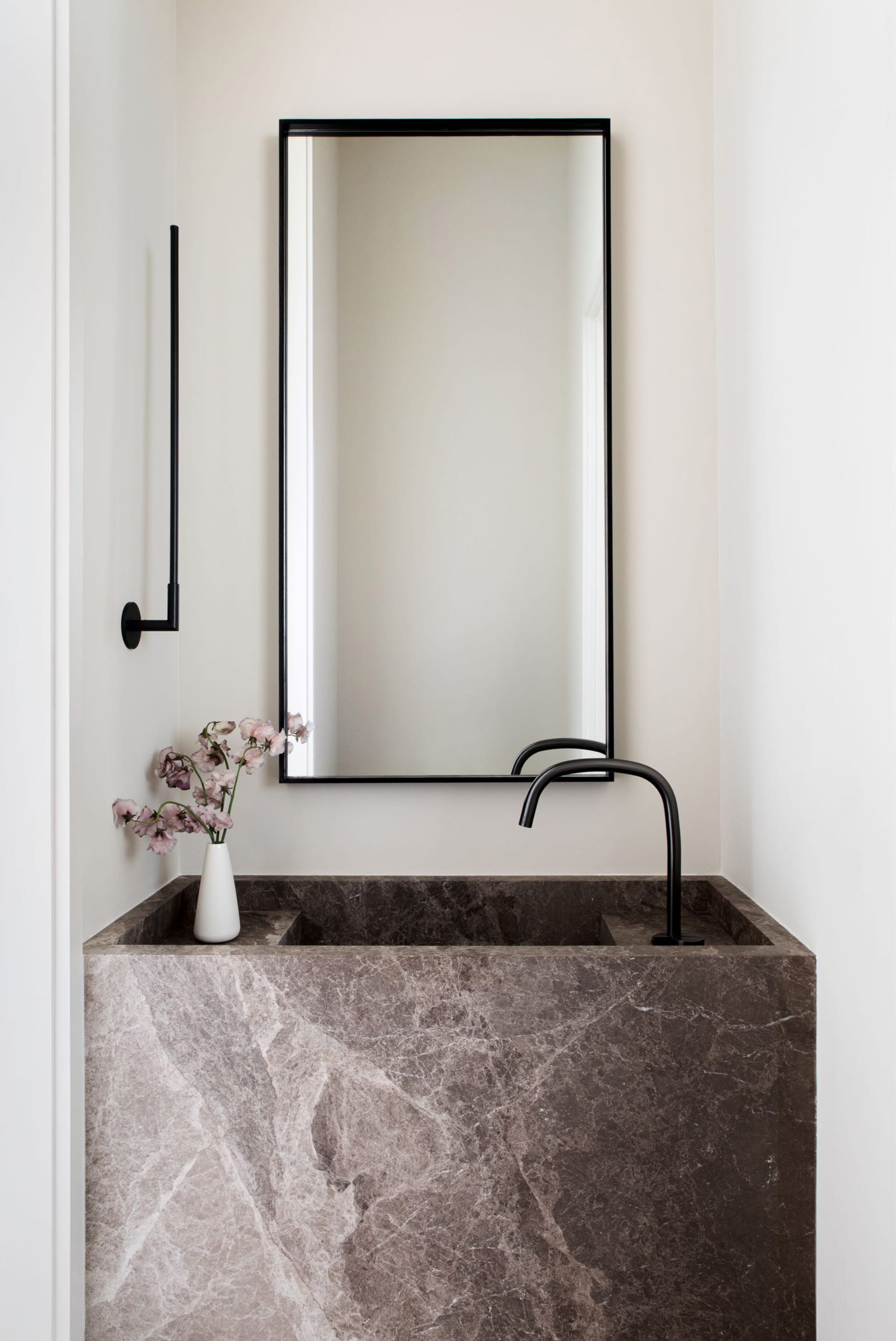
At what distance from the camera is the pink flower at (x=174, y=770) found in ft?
4.12

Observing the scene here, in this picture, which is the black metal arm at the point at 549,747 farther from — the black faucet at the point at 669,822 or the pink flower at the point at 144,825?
the pink flower at the point at 144,825

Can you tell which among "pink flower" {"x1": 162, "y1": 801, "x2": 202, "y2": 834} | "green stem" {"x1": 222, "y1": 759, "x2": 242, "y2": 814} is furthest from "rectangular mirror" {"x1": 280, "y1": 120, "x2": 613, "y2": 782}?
"pink flower" {"x1": 162, "y1": 801, "x2": 202, "y2": 834}

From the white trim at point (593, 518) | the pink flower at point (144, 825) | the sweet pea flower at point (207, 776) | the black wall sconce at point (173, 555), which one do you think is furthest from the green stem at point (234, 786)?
the white trim at point (593, 518)

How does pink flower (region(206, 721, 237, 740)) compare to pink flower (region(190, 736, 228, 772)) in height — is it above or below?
above

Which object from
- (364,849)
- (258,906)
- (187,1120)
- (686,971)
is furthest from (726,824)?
(187,1120)

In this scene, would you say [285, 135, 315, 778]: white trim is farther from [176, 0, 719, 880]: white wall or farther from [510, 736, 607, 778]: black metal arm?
[510, 736, 607, 778]: black metal arm

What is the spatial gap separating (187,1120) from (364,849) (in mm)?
476

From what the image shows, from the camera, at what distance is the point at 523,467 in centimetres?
138

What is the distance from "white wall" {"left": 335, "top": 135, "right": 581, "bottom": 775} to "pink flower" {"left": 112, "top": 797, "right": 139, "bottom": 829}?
0.34m

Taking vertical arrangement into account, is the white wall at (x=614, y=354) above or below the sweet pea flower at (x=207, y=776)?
above

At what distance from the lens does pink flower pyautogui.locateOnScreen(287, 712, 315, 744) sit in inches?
51.1
